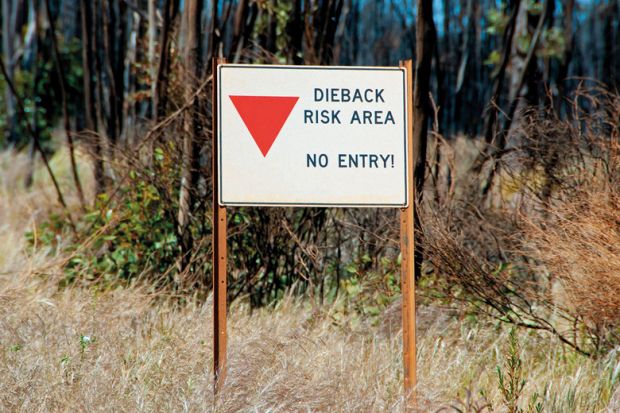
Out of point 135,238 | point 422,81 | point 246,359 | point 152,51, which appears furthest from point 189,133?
point 246,359

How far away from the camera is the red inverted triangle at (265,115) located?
419 cm

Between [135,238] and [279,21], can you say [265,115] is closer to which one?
[135,238]

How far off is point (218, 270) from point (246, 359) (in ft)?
1.81

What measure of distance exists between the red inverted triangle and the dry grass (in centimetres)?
113

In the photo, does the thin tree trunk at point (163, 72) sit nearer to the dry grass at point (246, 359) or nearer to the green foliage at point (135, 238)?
the green foliage at point (135, 238)

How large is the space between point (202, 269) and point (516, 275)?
228cm

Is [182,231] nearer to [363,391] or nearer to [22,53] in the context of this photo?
[363,391]

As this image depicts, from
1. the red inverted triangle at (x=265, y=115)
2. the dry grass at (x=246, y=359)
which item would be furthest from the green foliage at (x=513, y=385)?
the red inverted triangle at (x=265, y=115)

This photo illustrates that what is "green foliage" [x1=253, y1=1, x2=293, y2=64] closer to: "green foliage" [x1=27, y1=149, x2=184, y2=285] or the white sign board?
"green foliage" [x1=27, y1=149, x2=184, y2=285]

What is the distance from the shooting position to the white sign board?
13.8ft

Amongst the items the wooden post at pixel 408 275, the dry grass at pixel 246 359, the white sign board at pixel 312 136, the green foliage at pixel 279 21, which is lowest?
the dry grass at pixel 246 359

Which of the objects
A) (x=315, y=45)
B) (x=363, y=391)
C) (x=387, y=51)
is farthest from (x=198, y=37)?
(x=387, y=51)

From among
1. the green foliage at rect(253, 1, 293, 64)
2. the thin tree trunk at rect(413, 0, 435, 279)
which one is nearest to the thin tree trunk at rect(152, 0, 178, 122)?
the green foliage at rect(253, 1, 293, 64)

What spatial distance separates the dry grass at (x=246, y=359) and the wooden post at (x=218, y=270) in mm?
126
